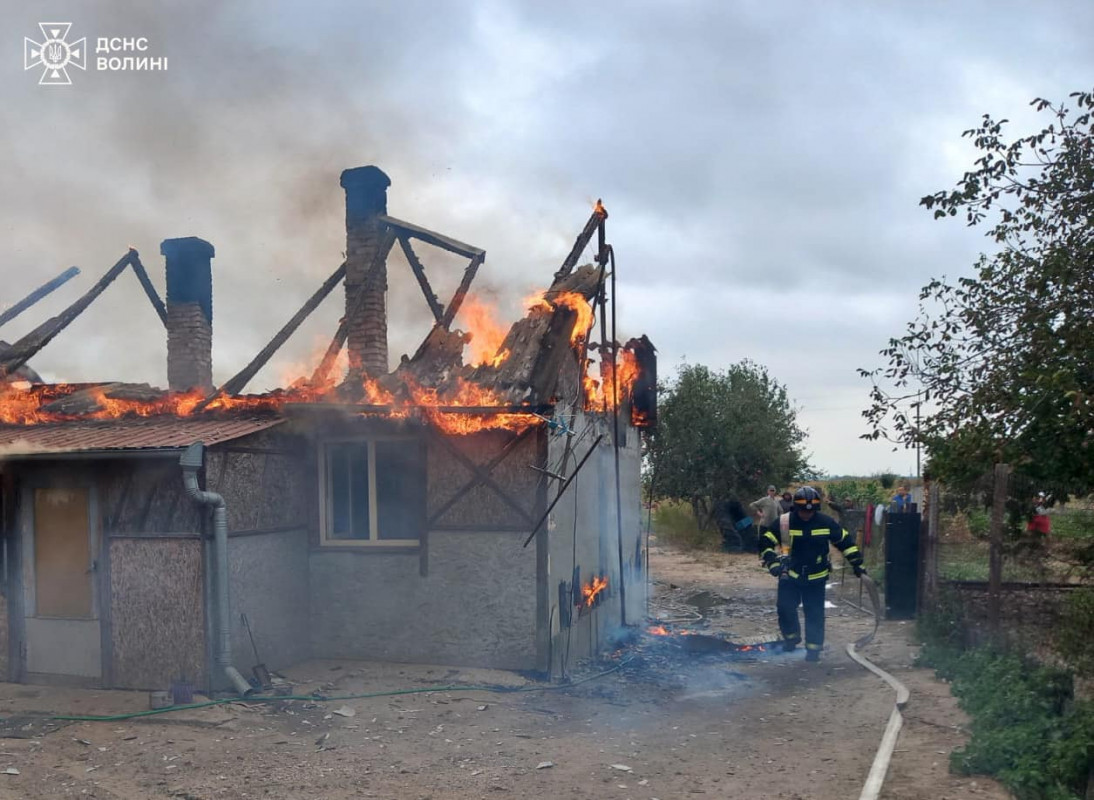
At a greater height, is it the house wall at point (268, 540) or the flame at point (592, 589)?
the house wall at point (268, 540)

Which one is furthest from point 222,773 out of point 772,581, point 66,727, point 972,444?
point 772,581

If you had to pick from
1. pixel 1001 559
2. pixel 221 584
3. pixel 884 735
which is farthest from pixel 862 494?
pixel 221 584

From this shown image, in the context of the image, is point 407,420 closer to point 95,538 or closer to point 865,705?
point 95,538

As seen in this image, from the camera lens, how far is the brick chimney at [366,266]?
12.4 m

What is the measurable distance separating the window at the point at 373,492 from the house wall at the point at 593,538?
165 cm

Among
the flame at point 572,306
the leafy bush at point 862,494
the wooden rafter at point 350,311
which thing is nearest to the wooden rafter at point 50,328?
the wooden rafter at point 350,311

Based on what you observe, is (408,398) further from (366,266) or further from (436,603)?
(366,266)

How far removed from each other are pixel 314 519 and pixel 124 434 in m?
2.31

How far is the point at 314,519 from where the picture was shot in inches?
400

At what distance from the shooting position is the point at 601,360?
11.7 meters

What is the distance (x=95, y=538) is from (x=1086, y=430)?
411 inches

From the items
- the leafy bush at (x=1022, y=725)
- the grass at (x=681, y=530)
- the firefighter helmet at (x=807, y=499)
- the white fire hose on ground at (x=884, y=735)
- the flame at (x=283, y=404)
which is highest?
the flame at (x=283, y=404)

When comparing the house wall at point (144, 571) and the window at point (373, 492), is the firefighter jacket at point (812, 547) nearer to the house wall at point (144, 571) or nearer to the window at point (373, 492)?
the window at point (373, 492)

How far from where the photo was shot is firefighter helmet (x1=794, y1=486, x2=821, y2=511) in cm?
976
